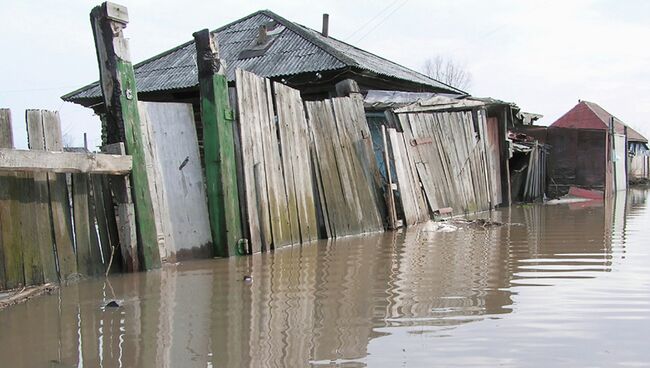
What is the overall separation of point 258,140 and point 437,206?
4.38 m

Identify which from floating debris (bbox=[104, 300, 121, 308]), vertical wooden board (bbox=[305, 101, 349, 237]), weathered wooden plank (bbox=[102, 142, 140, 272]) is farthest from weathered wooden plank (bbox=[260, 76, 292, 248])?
floating debris (bbox=[104, 300, 121, 308])

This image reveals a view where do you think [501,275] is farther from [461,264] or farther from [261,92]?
[261,92]

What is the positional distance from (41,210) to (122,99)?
1.23m

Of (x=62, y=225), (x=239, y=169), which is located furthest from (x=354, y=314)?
(x=239, y=169)

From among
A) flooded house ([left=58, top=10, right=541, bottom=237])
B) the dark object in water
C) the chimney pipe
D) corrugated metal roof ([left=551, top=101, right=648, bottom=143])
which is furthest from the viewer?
corrugated metal roof ([left=551, top=101, right=648, bottom=143])

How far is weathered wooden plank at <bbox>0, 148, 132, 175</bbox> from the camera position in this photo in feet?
14.6

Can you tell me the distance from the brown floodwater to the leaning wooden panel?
3.06 ft

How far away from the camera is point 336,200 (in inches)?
312

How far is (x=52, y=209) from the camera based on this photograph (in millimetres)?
4938

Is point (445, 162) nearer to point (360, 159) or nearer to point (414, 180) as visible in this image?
point (414, 180)

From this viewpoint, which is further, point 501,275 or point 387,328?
point 501,275

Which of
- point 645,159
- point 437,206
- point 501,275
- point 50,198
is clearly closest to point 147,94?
point 437,206

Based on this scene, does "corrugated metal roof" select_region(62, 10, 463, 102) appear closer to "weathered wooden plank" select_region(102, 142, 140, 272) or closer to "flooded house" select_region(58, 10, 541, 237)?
"flooded house" select_region(58, 10, 541, 237)

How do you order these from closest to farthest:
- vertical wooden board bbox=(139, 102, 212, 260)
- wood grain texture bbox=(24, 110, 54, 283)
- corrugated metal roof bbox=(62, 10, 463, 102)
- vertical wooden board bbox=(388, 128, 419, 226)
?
wood grain texture bbox=(24, 110, 54, 283)
vertical wooden board bbox=(139, 102, 212, 260)
vertical wooden board bbox=(388, 128, 419, 226)
corrugated metal roof bbox=(62, 10, 463, 102)
